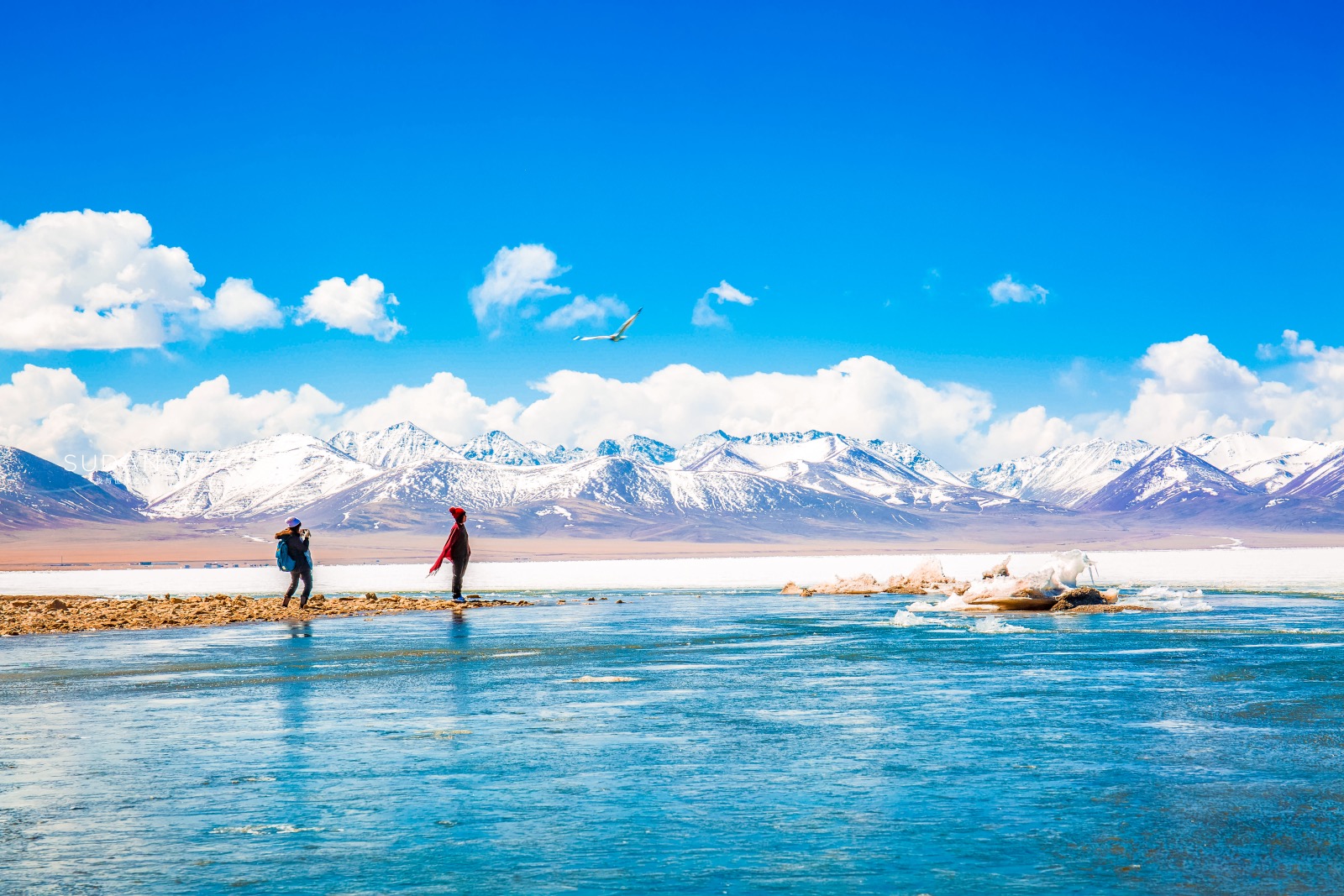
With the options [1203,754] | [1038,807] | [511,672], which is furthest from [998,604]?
[1038,807]

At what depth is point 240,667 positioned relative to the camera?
63.7 ft

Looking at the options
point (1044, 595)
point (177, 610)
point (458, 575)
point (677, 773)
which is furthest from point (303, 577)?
point (677, 773)

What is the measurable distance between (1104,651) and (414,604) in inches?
868

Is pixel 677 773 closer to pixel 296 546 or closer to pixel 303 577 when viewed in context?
pixel 296 546

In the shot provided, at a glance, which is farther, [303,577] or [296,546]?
[303,577]

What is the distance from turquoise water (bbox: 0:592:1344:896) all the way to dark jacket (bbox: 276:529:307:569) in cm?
1135

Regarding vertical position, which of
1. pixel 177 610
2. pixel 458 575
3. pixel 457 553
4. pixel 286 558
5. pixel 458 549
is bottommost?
pixel 177 610

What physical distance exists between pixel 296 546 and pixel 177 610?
4074 millimetres

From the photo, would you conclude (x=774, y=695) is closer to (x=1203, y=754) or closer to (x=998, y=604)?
(x=1203, y=754)

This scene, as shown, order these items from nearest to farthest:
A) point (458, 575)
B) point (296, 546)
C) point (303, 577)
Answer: point (296, 546) → point (303, 577) → point (458, 575)

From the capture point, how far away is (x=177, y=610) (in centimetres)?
3366

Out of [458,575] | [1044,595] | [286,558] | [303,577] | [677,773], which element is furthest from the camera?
[458,575]

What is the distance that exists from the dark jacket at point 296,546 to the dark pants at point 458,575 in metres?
4.74

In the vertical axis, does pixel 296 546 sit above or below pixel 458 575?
above
